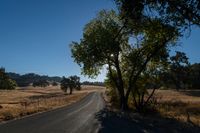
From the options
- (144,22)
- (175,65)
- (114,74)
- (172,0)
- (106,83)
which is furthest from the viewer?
(106,83)

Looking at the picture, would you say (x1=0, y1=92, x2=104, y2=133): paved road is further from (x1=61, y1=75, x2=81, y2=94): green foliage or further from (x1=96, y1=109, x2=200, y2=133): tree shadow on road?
(x1=61, y1=75, x2=81, y2=94): green foliage

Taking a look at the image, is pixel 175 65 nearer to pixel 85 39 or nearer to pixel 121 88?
pixel 121 88

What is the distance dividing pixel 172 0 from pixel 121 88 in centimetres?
2872

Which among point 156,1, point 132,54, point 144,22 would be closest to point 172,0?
point 156,1

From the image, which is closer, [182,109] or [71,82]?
[182,109]

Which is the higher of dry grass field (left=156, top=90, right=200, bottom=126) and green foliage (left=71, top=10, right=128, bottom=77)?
green foliage (left=71, top=10, right=128, bottom=77)

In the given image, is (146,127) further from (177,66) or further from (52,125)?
(177,66)

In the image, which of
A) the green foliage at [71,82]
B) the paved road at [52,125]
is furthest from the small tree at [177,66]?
the green foliage at [71,82]

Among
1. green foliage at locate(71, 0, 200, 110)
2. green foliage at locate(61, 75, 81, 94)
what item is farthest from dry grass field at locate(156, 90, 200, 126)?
green foliage at locate(61, 75, 81, 94)

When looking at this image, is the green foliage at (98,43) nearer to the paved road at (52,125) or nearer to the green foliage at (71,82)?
the paved road at (52,125)

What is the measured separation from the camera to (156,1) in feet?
64.6

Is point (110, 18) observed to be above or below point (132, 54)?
above

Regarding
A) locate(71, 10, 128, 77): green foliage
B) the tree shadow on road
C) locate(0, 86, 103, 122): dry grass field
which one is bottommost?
the tree shadow on road

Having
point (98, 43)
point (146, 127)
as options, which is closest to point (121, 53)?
point (98, 43)
